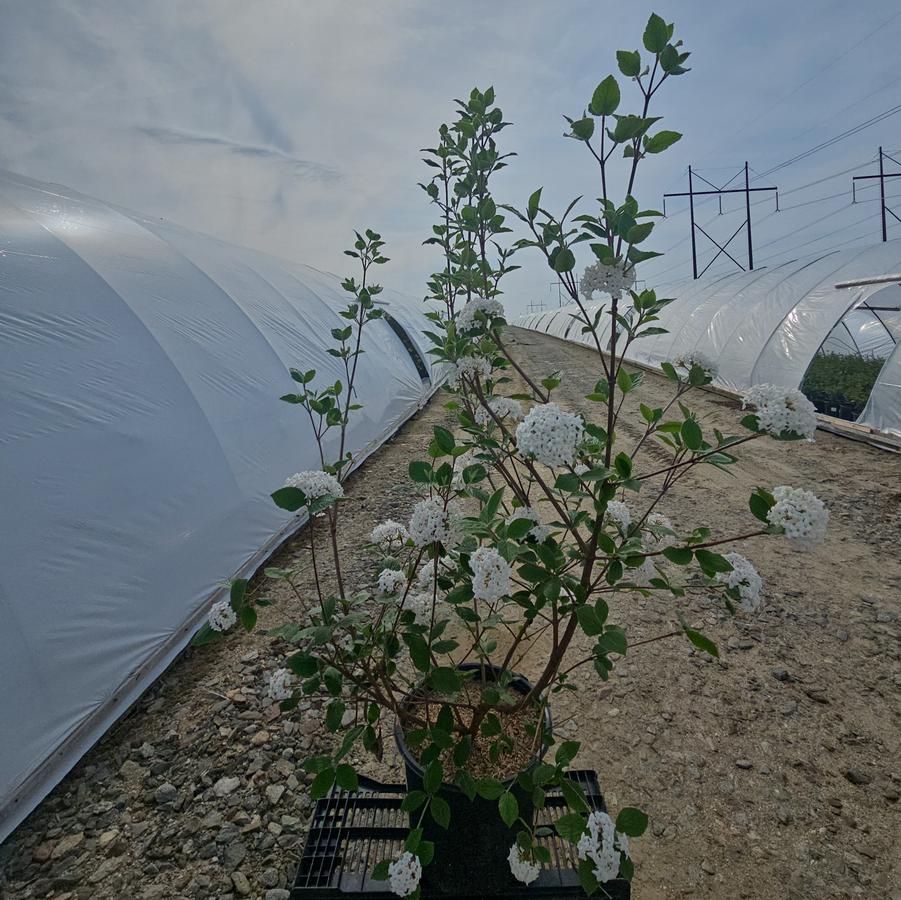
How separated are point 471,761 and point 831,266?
1077 cm

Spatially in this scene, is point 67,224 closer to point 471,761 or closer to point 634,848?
point 471,761

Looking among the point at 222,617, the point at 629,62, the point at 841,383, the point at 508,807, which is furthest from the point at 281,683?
the point at 841,383

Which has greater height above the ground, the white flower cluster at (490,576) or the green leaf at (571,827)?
the white flower cluster at (490,576)

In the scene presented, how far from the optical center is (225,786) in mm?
2252

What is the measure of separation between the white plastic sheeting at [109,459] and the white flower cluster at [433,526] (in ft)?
6.09

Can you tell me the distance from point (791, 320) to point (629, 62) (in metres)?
9.24

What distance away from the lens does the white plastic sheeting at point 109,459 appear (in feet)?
7.48

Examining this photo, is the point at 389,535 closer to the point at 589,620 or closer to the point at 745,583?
the point at 589,620

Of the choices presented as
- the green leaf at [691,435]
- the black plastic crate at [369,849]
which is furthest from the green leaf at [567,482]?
the black plastic crate at [369,849]

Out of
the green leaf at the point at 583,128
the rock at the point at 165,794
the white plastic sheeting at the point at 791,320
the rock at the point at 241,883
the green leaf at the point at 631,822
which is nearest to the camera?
the green leaf at the point at 631,822

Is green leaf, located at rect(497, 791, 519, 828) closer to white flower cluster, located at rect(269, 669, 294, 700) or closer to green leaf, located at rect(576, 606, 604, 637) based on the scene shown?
green leaf, located at rect(576, 606, 604, 637)

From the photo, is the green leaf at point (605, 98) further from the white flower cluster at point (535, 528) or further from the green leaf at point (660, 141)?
the white flower cluster at point (535, 528)

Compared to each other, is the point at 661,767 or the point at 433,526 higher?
the point at 433,526

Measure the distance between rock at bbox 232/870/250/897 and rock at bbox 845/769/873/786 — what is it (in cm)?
235
